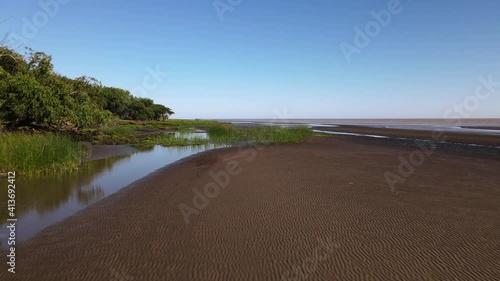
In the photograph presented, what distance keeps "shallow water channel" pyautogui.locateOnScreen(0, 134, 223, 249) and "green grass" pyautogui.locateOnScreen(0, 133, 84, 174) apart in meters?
0.60

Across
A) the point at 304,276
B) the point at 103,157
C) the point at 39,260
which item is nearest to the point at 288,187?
the point at 304,276

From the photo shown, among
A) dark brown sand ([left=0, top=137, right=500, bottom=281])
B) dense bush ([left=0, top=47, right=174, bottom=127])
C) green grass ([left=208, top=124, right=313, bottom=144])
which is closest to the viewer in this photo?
dark brown sand ([left=0, top=137, right=500, bottom=281])

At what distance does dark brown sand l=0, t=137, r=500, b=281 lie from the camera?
4.69m

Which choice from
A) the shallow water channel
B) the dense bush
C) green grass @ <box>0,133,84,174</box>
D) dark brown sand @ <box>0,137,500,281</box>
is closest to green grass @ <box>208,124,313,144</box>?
the dense bush

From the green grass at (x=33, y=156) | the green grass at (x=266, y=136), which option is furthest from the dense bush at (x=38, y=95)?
the green grass at (x=266, y=136)

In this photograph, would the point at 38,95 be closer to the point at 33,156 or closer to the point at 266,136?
the point at 33,156

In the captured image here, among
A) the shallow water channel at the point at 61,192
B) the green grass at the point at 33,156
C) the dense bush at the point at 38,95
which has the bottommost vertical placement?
the shallow water channel at the point at 61,192

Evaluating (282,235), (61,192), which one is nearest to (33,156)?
(61,192)

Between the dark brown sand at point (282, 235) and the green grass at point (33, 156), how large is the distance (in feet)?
17.5

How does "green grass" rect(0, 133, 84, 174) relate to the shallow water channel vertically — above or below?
above

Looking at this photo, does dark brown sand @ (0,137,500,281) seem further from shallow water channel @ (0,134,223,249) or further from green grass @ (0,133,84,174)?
green grass @ (0,133,84,174)

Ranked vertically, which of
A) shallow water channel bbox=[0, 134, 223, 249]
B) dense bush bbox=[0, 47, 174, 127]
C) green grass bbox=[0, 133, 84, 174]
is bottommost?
shallow water channel bbox=[0, 134, 223, 249]

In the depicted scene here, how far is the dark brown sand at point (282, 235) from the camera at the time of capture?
469 cm

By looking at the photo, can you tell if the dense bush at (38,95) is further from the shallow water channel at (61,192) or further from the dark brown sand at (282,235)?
the dark brown sand at (282,235)
